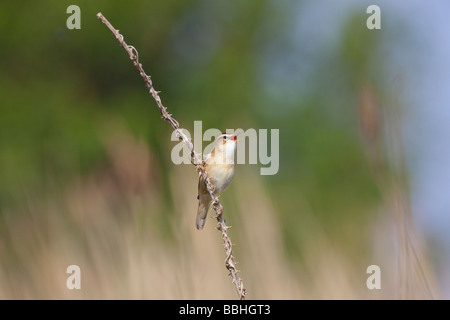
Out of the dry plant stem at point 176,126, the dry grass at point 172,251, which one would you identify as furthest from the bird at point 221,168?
the dry plant stem at point 176,126

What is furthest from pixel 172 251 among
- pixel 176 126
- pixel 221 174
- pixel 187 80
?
pixel 187 80

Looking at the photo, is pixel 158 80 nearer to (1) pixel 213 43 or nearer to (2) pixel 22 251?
(1) pixel 213 43

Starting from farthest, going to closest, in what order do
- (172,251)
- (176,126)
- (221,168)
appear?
(221,168)
(172,251)
(176,126)

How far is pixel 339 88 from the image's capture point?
42.9ft

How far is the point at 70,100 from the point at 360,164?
5740 mm

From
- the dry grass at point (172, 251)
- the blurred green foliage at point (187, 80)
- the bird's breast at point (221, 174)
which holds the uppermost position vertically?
the blurred green foliage at point (187, 80)

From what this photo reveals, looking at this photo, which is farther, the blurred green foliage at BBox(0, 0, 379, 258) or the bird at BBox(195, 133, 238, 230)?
the blurred green foliage at BBox(0, 0, 379, 258)

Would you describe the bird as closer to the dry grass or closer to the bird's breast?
the bird's breast

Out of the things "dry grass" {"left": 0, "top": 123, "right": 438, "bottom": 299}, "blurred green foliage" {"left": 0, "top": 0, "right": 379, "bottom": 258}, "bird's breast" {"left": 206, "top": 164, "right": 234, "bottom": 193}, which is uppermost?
"blurred green foliage" {"left": 0, "top": 0, "right": 379, "bottom": 258}

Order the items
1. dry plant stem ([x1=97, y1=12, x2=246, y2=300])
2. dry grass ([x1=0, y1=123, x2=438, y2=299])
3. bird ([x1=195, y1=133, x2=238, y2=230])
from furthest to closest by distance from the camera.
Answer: bird ([x1=195, y1=133, x2=238, y2=230])
dry grass ([x1=0, y1=123, x2=438, y2=299])
dry plant stem ([x1=97, y1=12, x2=246, y2=300])

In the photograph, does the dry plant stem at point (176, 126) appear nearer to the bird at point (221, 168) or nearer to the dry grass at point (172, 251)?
the dry grass at point (172, 251)

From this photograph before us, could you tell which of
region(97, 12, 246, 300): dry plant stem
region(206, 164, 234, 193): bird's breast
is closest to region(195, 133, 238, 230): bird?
region(206, 164, 234, 193): bird's breast

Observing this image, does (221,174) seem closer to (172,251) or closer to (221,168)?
(221,168)
